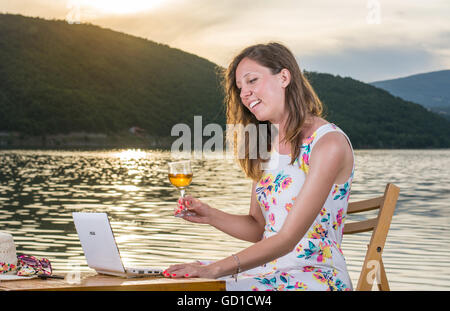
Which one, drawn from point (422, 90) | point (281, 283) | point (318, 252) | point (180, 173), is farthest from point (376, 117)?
point (281, 283)

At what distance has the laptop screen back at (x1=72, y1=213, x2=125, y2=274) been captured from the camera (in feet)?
8.46

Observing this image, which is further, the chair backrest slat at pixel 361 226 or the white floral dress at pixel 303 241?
the chair backrest slat at pixel 361 226

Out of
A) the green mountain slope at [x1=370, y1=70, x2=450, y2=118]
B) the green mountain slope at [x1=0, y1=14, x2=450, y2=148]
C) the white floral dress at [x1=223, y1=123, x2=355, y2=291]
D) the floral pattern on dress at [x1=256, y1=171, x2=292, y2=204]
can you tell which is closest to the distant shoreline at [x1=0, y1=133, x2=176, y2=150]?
the green mountain slope at [x1=0, y1=14, x2=450, y2=148]

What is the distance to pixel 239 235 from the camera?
10.5ft

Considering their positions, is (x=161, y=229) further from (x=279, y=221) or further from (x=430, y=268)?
(x=279, y=221)

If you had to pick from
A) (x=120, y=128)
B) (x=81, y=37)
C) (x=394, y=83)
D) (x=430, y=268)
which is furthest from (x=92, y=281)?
(x=394, y=83)

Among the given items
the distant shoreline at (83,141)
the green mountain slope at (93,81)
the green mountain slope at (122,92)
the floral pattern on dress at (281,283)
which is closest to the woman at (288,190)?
the floral pattern on dress at (281,283)

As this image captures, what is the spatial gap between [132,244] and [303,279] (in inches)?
341

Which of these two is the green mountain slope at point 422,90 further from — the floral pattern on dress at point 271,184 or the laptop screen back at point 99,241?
the laptop screen back at point 99,241

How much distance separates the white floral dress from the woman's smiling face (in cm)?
19

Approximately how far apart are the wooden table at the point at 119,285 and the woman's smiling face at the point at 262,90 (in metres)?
0.75

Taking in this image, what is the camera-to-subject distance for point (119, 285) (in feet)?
7.82

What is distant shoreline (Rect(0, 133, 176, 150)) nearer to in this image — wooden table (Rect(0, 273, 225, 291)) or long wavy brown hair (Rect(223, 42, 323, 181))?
long wavy brown hair (Rect(223, 42, 323, 181))

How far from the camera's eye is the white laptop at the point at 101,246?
2584 millimetres
